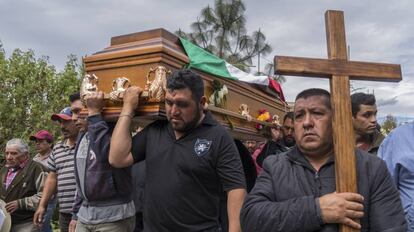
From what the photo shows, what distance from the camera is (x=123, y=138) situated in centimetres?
274

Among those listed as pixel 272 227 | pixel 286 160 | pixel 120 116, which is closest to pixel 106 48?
pixel 120 116

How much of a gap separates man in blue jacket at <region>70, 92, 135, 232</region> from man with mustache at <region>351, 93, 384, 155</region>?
2034mm

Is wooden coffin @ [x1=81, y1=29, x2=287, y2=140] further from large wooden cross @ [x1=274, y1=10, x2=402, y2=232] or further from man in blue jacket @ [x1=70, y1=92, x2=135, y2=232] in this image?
large wooden cross @ [x1=274, y1=10, x2=402, y2=232]

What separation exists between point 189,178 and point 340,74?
1059 millimetres

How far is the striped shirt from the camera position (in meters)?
4.31

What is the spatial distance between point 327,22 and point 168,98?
1.02 metres

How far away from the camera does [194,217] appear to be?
2578 mm

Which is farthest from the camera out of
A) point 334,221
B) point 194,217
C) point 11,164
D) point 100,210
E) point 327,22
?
point 11,164

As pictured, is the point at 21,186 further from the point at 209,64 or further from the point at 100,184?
the point at 209,64

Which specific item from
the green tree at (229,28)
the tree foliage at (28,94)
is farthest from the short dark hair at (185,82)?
the green tree at (229,28)

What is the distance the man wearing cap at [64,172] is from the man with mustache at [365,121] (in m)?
2.46

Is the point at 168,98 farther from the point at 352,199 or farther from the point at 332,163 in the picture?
the point at 352,199

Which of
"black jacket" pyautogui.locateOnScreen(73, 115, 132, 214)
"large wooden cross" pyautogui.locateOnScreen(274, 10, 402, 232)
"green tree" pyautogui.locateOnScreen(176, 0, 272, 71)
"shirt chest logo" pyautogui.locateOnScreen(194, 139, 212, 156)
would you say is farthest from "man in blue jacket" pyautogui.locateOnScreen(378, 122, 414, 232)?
"green tree" pyautogui.locateOnScreen(176, 0, 272, 71)

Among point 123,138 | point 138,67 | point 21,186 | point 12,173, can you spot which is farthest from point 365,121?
point 12,173
